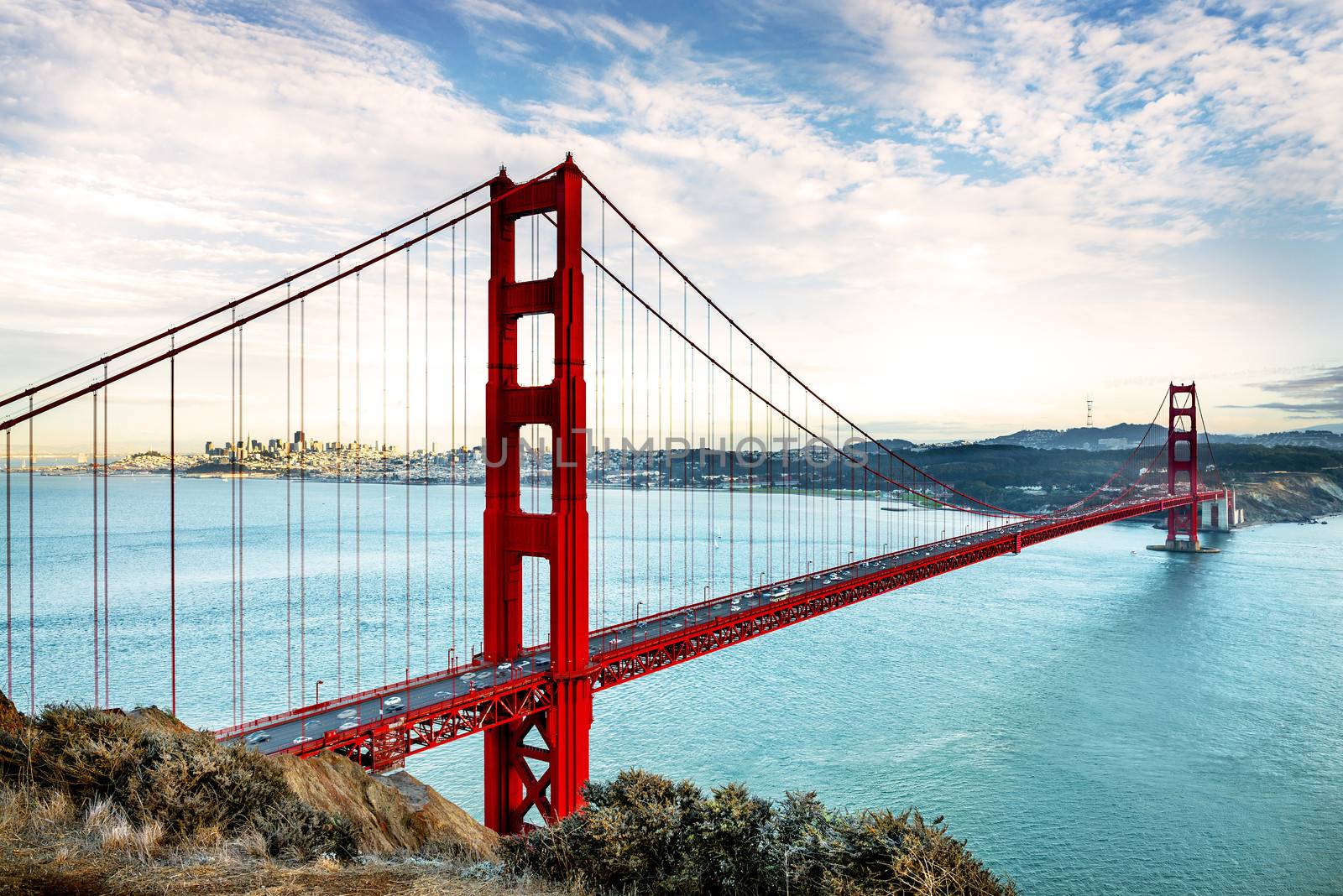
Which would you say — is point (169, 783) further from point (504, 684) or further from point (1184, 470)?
point (1184, 470)

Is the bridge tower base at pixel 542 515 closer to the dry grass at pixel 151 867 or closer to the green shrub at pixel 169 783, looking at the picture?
the green shrub at pixel 169 783

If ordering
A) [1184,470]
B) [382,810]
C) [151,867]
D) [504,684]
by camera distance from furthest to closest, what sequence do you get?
[1184,470] → [504,684] → [382,810] → [151,867]

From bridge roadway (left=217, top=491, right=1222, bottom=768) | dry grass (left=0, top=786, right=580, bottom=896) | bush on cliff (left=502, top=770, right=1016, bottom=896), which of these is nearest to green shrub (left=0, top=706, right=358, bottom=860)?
dry grass (left=0, top=786, right=580, bottom=896)

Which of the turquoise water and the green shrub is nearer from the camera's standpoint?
the green shrub

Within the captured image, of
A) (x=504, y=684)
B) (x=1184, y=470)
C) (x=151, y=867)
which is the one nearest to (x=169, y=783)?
(x=151, y=867)

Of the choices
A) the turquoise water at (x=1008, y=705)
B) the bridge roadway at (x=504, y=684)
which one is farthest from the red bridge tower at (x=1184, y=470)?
the bridge roadway at (x=504, y=684)

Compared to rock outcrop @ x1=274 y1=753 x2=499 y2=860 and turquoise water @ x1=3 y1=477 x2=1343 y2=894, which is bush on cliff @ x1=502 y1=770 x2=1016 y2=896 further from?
turquoise water @ x1=3 y1=477 x2=1343 y2=894
